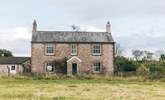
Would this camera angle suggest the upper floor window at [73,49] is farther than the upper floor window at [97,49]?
No

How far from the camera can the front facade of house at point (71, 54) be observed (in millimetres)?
62156

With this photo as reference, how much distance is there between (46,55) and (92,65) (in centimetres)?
742

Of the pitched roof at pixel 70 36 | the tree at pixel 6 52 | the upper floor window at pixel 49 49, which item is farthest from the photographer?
the tree at pixel 6 52

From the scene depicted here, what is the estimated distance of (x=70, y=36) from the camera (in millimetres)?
64375

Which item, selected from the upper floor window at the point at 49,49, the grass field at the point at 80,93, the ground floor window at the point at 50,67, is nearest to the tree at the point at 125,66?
the ground floor window at the point at 50,67

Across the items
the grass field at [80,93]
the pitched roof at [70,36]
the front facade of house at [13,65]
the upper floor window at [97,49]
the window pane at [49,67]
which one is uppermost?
the pitched roof at [70,36]

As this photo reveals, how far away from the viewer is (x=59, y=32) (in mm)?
65312

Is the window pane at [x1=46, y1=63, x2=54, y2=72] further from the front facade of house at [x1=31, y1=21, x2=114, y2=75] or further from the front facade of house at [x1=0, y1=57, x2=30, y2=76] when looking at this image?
the front facade of house at [x1=0, y1=57, x2=30, y2=76]

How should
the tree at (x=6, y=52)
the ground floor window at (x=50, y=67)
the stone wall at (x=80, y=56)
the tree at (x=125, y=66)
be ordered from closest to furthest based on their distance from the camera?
the ground floor window at (x=50, y=67)
the stone wall at (x=80, y=56)
the tree at (x=125, y=66)
the tree at (x=6, y=52)

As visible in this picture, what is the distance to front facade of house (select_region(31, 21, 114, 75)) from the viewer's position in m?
62.2

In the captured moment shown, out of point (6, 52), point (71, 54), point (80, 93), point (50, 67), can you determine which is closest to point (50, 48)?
point (50, 67)

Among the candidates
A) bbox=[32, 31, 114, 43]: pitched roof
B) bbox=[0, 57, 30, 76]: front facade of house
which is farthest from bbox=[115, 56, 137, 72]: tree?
bbox=[0, 57, 30, 76]: front facade of house

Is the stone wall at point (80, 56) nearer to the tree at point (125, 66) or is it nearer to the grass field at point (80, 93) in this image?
the tree at point (125, 66)

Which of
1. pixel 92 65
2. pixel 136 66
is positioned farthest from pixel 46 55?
pixel 136 66
